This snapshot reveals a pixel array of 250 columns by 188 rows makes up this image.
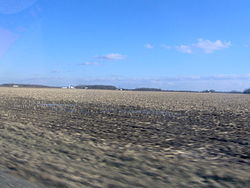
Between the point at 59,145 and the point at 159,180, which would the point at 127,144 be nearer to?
the point at 59,145

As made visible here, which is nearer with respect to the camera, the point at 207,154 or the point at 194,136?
the point at 207,154

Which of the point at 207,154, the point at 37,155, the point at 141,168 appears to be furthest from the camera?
the point at 207,154

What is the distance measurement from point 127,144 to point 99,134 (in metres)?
2.69

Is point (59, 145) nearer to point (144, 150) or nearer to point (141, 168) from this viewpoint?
point (144, 150)

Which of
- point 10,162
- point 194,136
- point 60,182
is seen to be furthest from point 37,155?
point 194,136

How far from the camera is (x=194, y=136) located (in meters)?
14.7

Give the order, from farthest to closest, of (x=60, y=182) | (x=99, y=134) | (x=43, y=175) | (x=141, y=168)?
(x=99, y=134) < (x=141, y=168) < (x=43, y=175) < (x=60, y=182)

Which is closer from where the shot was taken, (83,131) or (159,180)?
(159,180)

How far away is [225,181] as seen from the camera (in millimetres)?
7629

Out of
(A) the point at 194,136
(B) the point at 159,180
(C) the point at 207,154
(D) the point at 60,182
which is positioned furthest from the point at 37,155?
(A) the point at 194,136

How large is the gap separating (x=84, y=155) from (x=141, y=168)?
2241 millimetres


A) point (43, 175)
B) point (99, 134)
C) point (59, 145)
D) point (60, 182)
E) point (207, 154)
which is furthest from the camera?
point (99, 134)

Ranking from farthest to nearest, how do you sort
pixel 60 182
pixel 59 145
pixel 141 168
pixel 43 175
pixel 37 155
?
pixel 59 145 → pixel 37 155 → pixel 141 168 → pixel 43 175 → pixel 60 182

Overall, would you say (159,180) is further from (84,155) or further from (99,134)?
(99,134)
